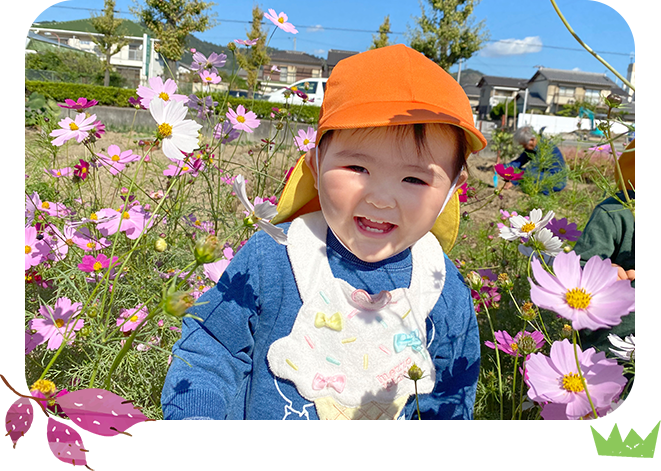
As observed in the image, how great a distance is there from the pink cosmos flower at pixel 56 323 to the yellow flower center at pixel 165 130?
322 mm

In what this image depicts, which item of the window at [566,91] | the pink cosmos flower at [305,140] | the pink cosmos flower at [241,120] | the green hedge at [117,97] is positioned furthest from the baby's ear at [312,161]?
the window at [566,91]

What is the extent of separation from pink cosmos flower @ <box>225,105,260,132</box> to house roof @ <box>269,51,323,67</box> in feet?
0.61

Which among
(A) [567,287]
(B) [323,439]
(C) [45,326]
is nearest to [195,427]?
(B) [323,439]

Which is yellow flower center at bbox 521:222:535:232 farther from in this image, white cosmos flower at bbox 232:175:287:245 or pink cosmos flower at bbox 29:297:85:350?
pink cosmos flower at bbox 29:297:85:350

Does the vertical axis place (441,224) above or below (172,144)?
below

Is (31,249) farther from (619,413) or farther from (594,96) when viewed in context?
(594,96)

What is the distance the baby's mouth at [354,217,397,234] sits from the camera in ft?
2.30

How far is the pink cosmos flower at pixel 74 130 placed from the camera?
881mm

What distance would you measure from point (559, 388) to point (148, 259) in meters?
1.03

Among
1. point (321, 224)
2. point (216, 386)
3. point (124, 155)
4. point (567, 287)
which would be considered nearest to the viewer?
point (567, 287)

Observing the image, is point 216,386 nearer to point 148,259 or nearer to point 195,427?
point 195,427

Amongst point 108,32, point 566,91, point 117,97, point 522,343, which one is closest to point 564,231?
point 522,343

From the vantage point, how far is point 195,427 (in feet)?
1.47

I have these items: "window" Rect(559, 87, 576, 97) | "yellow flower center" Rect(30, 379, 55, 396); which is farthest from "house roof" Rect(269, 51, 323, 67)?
"window" Rect(559, 87, 576, 97)
